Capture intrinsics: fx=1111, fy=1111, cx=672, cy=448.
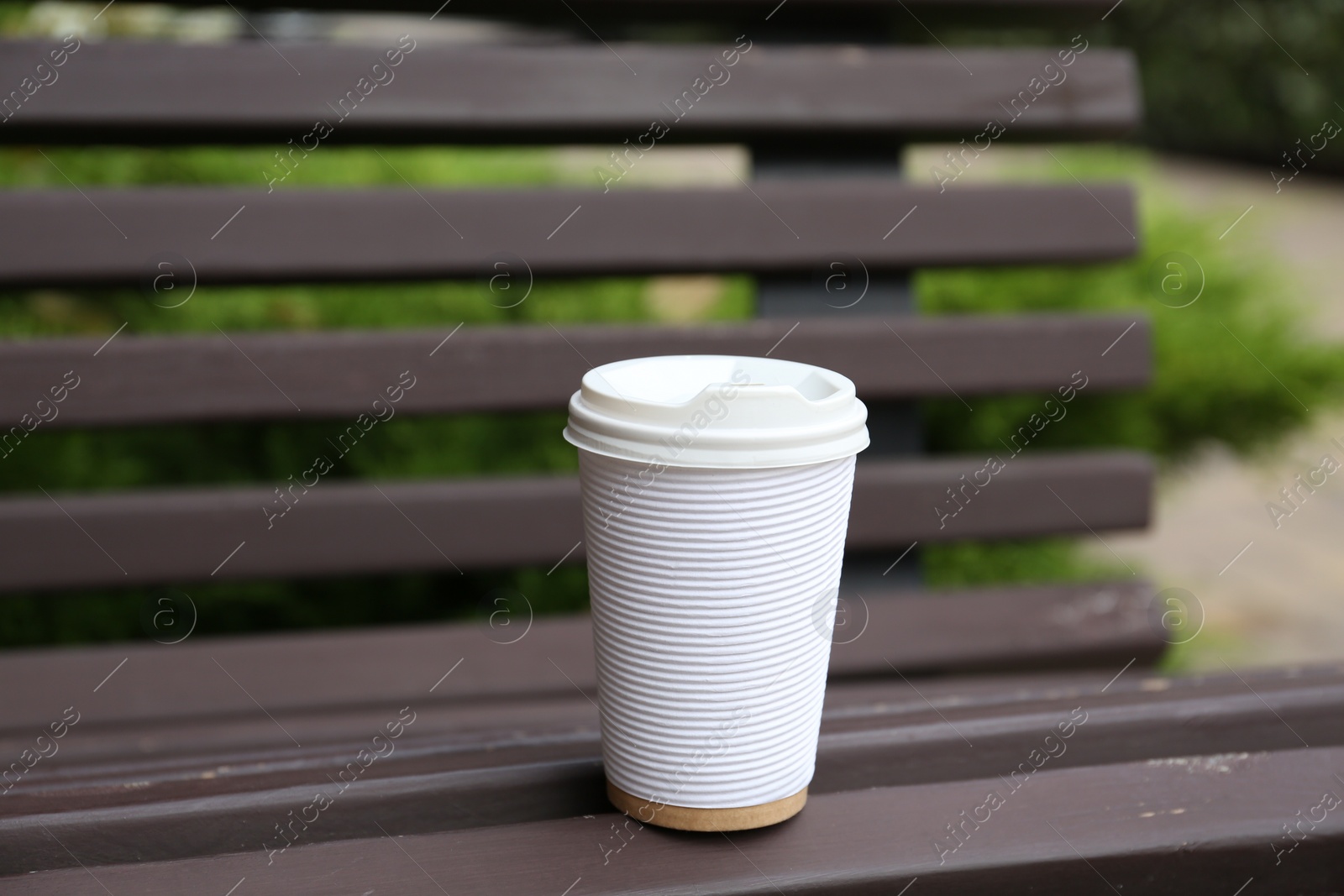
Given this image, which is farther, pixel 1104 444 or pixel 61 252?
pixel 1104 444

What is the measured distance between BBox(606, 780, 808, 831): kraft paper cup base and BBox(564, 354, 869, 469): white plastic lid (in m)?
0.29

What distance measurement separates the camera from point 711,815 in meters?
0.89

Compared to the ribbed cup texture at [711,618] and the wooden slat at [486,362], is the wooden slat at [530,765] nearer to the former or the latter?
the ribbed cup texture at [711,618]

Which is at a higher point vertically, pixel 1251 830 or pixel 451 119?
pixel 451 119

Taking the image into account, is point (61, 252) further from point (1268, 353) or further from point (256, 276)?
point (1268, 353)

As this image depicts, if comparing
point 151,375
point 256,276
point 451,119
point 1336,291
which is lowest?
point 1336,291

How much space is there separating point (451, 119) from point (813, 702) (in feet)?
4.05

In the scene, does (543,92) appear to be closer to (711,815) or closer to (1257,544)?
(711,815)

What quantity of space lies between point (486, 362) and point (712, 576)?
1.05 m

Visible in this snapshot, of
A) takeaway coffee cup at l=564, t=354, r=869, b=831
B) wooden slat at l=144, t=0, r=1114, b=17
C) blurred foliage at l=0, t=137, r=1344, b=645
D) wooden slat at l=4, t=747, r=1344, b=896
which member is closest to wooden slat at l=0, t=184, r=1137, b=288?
wooden slat at l=144, t=0, r=1114, b=17

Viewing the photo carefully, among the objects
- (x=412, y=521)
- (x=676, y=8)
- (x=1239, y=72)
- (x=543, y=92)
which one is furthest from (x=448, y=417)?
(x=1239, y=72)

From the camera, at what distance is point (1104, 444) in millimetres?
2553

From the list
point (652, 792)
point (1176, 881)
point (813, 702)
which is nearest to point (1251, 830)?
point (1176, 881)

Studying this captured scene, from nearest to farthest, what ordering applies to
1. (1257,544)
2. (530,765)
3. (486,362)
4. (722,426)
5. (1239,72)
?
(722,426) → (530,765) → (486,362) → (1257,544) → (1239,72)
